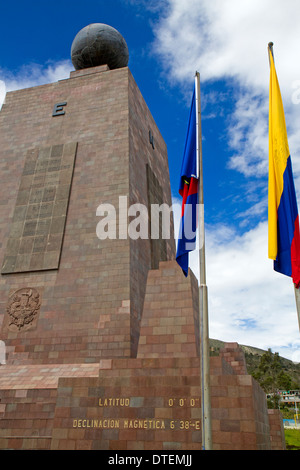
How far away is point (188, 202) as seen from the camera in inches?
390

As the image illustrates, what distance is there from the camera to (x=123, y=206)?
1784cm

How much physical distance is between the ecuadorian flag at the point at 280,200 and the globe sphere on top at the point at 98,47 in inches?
652

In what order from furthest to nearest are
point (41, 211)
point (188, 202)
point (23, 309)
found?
point (41, 211) → point (23, 309) → point (188, 202)

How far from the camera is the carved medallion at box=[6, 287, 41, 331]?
1647 cm

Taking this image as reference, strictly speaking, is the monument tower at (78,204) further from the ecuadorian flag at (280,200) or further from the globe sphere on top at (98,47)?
the ecuadorian flag at (280,200)

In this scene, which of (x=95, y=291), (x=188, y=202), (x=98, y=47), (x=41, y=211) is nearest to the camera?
(x=188, y=202)

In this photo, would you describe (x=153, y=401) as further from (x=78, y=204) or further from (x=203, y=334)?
(x=78, y=204)

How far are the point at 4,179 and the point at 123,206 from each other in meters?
7.19

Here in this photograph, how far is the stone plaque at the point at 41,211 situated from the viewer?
17859 mm

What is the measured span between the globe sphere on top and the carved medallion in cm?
1493

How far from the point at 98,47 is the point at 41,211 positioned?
37.5ft

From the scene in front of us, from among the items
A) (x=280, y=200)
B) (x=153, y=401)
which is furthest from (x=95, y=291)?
(x=280, y=200)

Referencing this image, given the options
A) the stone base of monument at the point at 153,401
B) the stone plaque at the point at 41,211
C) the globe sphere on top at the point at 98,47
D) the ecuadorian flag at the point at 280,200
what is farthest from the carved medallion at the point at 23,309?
the globe sphere on top at the point at 98,47
